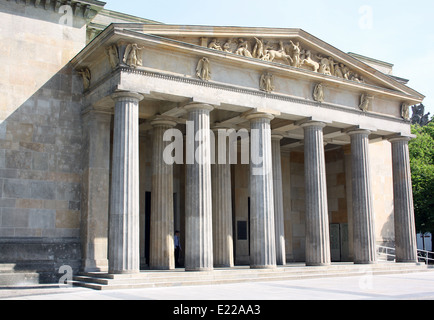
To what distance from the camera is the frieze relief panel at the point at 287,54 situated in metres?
26.0

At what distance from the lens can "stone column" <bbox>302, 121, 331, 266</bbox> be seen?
27.5 meters

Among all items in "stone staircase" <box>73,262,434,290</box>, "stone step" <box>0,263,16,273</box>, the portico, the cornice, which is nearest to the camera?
"stone staircase" <box>73,262,434,290</box>

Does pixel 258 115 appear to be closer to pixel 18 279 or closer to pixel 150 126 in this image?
pixel 150 126

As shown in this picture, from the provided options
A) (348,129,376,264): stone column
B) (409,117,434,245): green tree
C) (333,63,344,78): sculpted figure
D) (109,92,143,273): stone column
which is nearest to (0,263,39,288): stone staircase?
(109,92,143,273): stone column

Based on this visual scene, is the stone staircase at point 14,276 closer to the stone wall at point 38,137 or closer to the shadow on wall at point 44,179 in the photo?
the shadow on wall at point 44,179

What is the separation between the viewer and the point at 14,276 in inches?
877

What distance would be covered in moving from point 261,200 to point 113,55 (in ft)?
33.3

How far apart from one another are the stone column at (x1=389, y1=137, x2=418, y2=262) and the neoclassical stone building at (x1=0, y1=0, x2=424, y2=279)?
0.64 feet

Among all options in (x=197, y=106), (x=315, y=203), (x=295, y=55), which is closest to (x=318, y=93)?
(x=295, y=55)

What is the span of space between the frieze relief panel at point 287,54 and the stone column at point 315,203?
342cm

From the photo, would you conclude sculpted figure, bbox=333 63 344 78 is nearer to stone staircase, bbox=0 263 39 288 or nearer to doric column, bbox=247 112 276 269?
doric column, bbox=247 112 276 269
